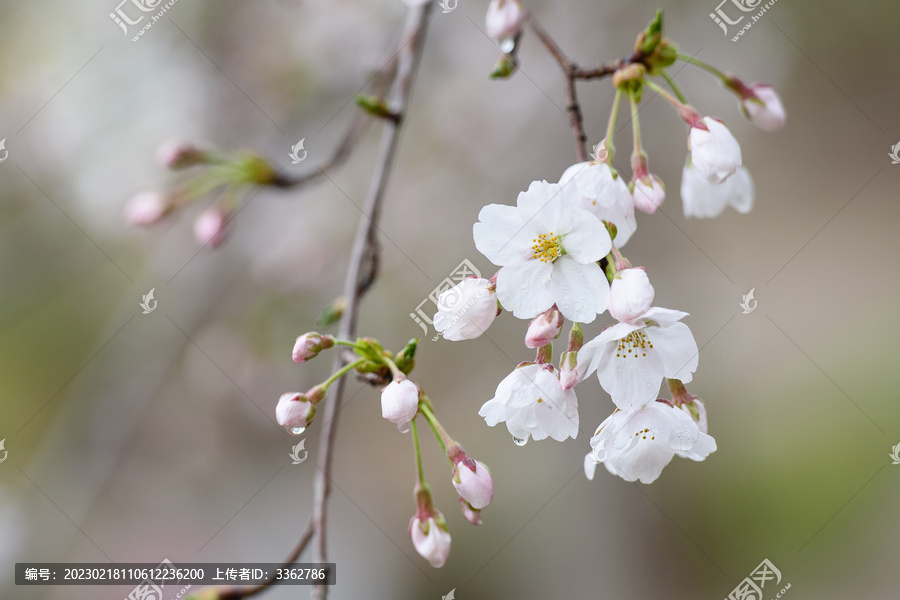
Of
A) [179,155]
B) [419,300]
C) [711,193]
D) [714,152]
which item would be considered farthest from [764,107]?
[419,300]

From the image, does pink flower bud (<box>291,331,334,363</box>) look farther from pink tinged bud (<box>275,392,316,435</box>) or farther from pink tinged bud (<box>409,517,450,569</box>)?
pink tinged bud (<box>409,517,450,569</box>)

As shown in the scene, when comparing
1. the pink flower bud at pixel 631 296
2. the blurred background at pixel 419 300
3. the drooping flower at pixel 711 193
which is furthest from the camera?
the blurred background at pixel 419 300

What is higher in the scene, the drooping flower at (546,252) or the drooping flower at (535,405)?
the drooping flower at (546,252)

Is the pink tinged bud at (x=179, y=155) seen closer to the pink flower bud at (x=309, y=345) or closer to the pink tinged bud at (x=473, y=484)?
the pink flower bud at (x=309, y=345)

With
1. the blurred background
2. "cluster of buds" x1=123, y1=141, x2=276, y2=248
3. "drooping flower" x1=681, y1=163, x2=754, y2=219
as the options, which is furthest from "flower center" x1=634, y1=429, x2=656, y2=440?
the blurred background

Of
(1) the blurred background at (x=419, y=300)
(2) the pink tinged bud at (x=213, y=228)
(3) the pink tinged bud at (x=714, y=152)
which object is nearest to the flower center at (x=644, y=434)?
(3) the pink tinged bud at (x=714, y=152)

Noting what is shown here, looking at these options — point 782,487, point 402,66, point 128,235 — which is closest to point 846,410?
point 782,487
